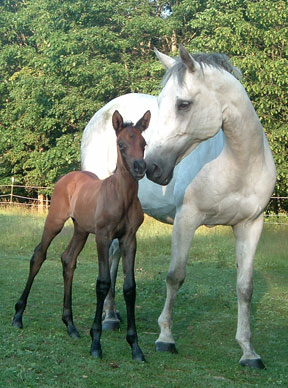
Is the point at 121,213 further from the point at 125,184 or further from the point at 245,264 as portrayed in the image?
the point at 245,264

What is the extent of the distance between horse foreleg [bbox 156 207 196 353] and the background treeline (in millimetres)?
12552

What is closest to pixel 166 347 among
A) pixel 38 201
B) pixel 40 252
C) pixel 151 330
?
pixel 151 330

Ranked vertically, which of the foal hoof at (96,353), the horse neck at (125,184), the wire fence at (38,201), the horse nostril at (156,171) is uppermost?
the horse nostril at (156,171)

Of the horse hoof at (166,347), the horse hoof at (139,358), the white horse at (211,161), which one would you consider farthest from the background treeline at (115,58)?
the horse hoof at (139,358)

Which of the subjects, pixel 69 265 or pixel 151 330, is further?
pixel 151 330

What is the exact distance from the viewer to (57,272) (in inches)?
396

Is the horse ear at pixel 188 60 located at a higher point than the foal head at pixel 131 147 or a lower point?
higher

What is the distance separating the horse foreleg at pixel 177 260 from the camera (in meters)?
5.41

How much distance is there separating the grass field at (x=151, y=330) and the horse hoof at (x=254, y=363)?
64 mm

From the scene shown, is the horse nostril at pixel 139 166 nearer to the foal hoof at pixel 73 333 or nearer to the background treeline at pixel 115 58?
the foal hoof at pixel 73 333

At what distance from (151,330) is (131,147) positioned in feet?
7.69

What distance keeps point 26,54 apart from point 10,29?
11.0 feet

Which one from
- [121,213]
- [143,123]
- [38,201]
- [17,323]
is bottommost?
[38,201]

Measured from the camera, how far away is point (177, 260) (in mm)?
5488
